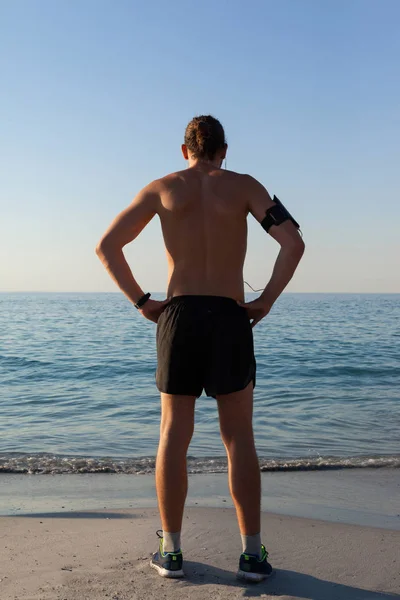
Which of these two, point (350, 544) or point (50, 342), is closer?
point (350, 544)

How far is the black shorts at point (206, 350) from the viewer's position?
3.02 m

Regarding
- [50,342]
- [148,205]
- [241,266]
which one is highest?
[148,205]

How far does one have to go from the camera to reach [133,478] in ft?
18.2

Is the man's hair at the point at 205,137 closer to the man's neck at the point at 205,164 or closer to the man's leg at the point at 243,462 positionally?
the man's neck at the point at 205,164

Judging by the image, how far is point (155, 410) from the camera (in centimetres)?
941

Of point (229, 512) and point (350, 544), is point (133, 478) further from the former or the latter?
point (350, 544)

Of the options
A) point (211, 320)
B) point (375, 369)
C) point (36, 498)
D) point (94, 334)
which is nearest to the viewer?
point (211, 320)

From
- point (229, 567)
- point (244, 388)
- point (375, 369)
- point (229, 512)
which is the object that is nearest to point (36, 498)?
point (229, 512)

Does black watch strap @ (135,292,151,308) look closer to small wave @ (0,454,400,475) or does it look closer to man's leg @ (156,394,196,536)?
man's leg @ (156,394,196,536)

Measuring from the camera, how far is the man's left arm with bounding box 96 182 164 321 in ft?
10.4

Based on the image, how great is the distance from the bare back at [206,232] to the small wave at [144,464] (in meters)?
3.04

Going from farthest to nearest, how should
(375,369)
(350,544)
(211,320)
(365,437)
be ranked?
(375,369), (365,437), (350,544), (211,320)

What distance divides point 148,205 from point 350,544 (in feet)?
6.85

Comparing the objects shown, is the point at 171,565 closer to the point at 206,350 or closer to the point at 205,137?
the point at 206,350
